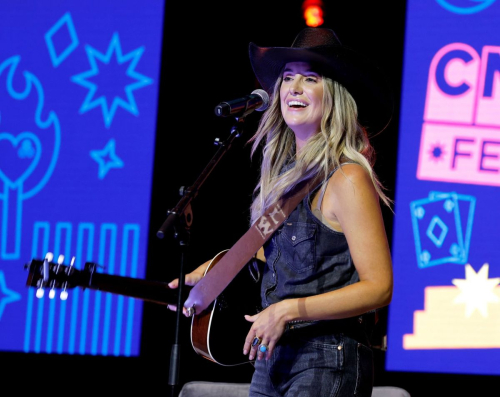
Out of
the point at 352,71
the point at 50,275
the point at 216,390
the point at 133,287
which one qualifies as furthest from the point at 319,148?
the point at 216,390

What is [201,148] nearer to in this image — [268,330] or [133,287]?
[133,287]

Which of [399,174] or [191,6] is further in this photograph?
[191,6]

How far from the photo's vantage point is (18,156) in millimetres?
4277

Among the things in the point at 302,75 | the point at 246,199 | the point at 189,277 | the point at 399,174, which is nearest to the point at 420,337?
the point at 399,174

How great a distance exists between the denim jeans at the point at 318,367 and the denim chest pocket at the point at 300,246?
0.67ft

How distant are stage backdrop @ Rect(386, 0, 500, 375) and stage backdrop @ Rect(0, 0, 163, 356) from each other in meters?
1.68

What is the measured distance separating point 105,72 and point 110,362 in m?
1.95

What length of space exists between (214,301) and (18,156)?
2407 mm

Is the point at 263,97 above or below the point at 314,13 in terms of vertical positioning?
below

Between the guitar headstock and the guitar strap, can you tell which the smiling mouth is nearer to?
the guitar strap

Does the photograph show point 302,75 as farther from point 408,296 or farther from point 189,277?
point 408,296

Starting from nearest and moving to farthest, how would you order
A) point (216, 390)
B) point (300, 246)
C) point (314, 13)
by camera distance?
A: 1. point (300, 246)
2. point (216, 390)
3. point (314, 13)

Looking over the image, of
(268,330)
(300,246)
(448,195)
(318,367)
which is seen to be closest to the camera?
(268,330)

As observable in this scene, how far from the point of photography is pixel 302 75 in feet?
7.53
